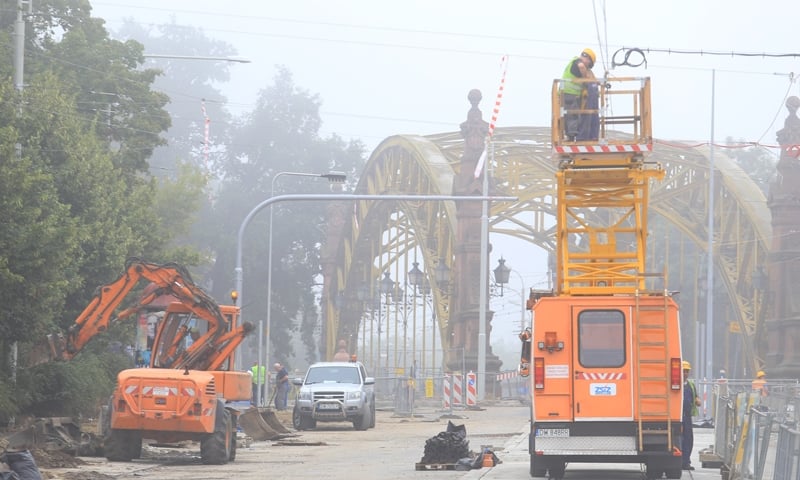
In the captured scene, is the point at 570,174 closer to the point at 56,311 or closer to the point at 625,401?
the point at 625,401

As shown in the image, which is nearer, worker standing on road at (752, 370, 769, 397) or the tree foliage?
worker standing on road at (752, 370, 769, 397)

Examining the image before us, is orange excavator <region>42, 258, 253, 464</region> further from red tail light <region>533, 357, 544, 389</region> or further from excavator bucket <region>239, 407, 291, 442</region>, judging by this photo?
excavator bucket <region>239, 407, 291, 442</region>

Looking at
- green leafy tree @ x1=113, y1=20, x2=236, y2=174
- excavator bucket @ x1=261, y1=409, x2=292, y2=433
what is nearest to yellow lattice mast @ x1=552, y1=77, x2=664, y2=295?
excavator bucket @ x1=261, y1=409, x2=292, y2=433

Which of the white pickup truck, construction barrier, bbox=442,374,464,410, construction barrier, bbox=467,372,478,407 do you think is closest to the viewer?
the white pickup truck

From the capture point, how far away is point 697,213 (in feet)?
231

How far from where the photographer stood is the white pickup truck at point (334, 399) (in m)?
38.7

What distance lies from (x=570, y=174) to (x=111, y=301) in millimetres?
7745

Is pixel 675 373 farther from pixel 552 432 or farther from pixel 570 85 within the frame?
pixel 570 85

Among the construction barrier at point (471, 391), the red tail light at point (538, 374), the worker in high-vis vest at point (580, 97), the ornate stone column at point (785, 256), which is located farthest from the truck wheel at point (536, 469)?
the ornate stone column at point (785, 256)

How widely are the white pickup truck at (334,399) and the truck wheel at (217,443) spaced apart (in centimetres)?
1395

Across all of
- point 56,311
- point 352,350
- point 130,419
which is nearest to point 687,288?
point 352,350

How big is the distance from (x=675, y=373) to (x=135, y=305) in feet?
31.6

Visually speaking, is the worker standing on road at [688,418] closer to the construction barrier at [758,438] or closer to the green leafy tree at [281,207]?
the construction barrier at [758,438]

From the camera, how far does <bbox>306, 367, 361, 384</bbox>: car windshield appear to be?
3969 cm
